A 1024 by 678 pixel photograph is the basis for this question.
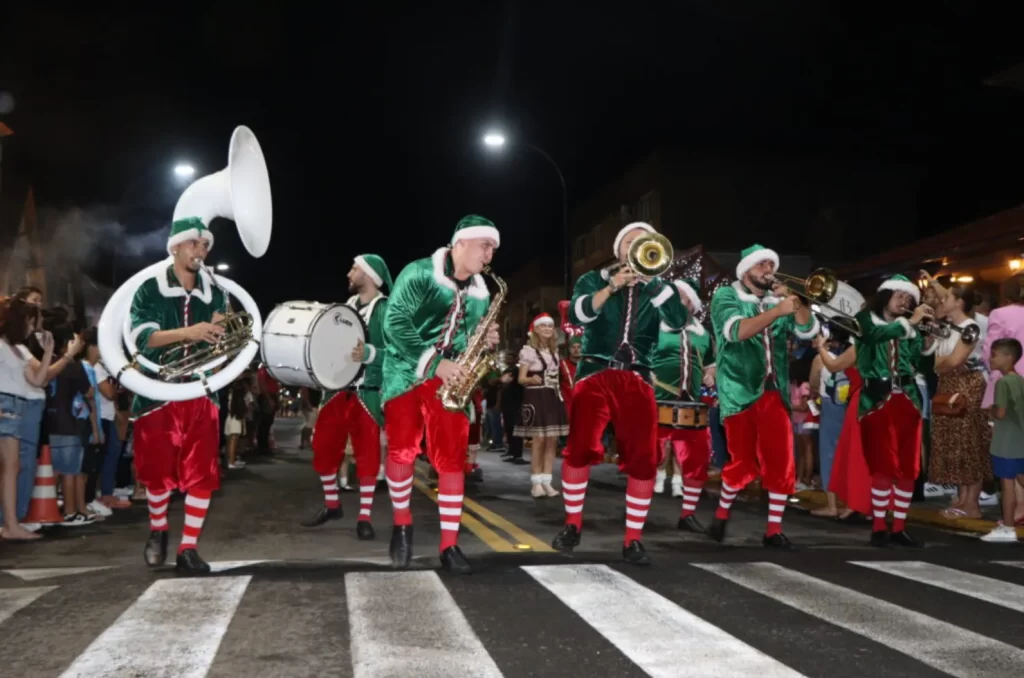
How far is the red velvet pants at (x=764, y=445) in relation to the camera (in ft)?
23.5

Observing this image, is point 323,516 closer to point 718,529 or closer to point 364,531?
point 364,531

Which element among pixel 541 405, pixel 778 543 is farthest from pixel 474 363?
pixel 541 405

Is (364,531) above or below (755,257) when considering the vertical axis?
below

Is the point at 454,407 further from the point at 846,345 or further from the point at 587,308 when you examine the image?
the point at 846,345

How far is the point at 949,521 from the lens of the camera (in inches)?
361

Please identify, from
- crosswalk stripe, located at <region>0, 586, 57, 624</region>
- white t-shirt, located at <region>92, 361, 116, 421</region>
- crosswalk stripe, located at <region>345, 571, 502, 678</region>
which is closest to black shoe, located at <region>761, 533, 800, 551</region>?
crosswalk stripe, located at <region>345, 571, 502, 678</region>

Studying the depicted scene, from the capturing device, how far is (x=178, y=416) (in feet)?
20.3

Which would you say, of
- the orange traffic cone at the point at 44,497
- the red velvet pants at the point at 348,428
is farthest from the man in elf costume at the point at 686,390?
the orange traffic cone at the point at 44,497

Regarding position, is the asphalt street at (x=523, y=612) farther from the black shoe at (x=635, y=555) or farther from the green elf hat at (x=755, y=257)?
the green elf hat at (x=755, y=257)

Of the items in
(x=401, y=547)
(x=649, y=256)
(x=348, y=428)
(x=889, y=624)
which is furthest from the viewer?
(x=348, y=428)

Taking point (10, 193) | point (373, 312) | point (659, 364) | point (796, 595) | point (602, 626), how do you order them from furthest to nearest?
1. point (10, 193)
2. point (659, 364)
3. point (373, 312)
4. point (796, 595)
5. point (602, 626)

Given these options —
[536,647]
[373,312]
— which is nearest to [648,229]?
[373,312]

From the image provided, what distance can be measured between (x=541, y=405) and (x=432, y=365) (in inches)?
248

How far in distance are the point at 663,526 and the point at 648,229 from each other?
321cm
